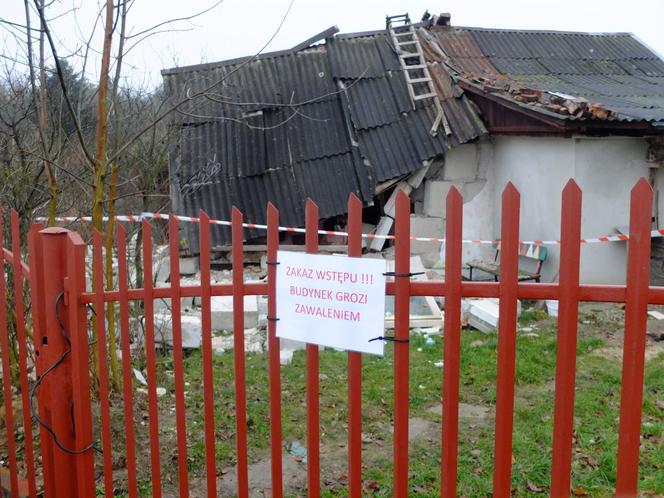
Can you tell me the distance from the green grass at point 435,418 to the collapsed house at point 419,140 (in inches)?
123

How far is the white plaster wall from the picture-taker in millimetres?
9180

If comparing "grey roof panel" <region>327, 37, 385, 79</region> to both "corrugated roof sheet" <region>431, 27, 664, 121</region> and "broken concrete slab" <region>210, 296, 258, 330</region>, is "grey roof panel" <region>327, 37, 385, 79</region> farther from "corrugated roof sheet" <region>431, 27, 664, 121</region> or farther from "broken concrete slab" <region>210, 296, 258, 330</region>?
"broken concrete slab" <region>210, 296, 258, 330</region>

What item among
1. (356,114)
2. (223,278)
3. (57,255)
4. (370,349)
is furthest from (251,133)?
(370,349)

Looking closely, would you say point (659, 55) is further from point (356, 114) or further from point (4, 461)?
point (4, 461)

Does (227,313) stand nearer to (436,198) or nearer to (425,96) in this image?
(436,198)

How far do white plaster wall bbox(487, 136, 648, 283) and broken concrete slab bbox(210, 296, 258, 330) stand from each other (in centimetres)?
434

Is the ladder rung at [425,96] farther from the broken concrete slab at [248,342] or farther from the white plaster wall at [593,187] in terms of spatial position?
the broken concrete slab at [248,342]

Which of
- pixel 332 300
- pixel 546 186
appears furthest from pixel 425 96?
pixel 332 300

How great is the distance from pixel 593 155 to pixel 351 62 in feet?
15.5

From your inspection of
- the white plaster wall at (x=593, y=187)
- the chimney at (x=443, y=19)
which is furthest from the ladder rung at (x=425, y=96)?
the chimney at (x=443, y=19)

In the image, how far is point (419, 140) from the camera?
35.0 feet

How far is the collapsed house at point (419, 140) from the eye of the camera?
9.29 m

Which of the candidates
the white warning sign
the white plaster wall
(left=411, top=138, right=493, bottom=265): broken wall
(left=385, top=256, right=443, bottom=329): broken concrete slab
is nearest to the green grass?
(left=385, top=256, right=443, bottom=329): broken concrete slab

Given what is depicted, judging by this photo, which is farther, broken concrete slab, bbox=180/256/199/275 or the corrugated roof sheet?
the corrugated roof sheet
